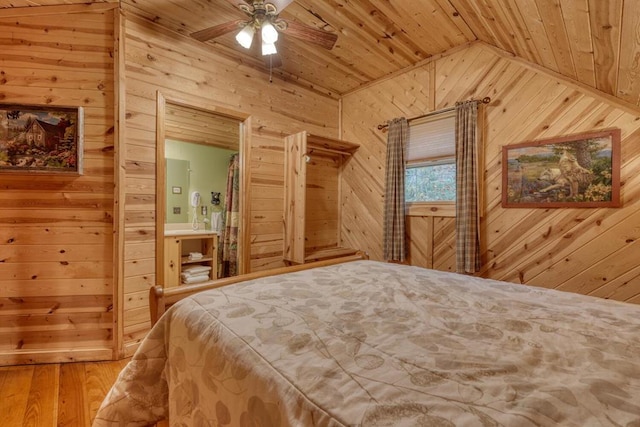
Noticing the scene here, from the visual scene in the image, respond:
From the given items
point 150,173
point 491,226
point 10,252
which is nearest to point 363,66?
point 491,226

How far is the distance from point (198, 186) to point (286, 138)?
176 centimetres

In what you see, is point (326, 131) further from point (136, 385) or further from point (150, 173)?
point (136, 385)

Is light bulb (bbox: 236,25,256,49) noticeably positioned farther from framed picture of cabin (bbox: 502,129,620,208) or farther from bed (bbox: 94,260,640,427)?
framed picture of cabin (bbox: 502,129,620,208)

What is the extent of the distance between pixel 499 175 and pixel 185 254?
376 centimetres

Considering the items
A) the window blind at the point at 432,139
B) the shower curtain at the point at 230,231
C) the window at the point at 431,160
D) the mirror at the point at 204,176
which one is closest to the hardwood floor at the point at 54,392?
the mirror at the point at 204,176

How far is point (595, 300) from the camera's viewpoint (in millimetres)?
1364

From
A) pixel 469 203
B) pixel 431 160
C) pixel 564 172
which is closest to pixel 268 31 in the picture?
pixel 431 160

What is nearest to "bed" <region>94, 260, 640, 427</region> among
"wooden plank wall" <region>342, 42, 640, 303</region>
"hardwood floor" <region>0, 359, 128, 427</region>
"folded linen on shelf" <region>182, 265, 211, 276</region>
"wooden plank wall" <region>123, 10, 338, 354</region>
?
"hardwood floor" <region>0, 359, 128, 427</region>

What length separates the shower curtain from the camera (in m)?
3.67

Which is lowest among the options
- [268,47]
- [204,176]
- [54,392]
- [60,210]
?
[54,392]

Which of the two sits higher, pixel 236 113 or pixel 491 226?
pixel 236 113

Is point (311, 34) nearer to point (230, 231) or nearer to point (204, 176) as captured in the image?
point (230, 231)

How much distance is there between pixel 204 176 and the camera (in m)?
4.33

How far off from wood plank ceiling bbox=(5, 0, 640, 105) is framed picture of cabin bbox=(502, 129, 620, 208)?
357 millimetres
